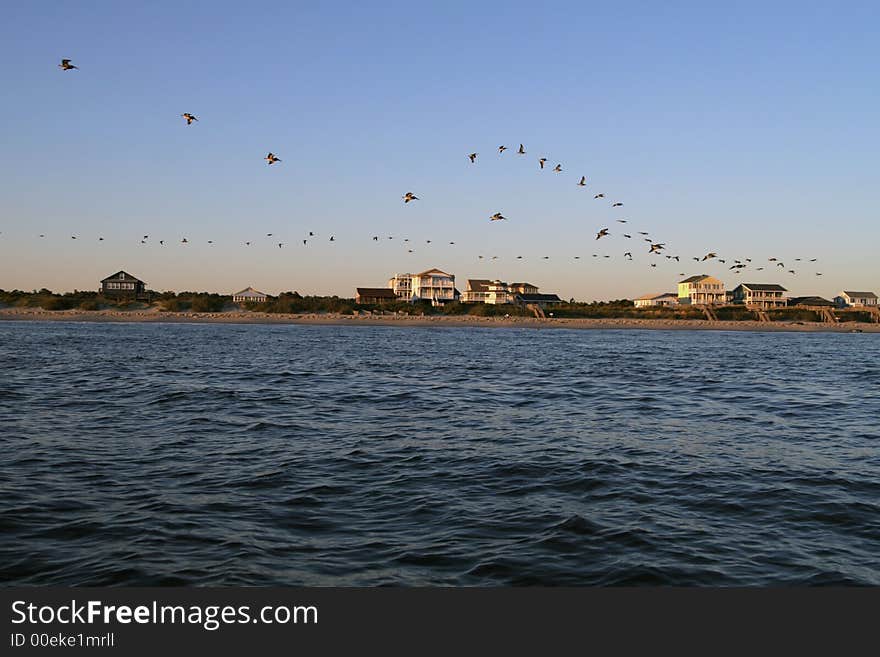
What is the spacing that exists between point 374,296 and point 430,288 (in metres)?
12.4

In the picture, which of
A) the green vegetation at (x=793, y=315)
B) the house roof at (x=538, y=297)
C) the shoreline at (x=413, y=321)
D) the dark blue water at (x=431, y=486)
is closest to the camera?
the dark blue water at (x=431, y=486)

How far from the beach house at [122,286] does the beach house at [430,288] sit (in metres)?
49.3

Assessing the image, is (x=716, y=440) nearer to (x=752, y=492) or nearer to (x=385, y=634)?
(x=752, y=492)

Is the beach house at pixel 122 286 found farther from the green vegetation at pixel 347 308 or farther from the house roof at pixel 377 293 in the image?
the house roof at pixel 377 293

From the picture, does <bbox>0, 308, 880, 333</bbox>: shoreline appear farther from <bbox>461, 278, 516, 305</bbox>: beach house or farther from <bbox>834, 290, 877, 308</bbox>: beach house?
<bbox>834, 290, 877, 308</bbox>: beach house

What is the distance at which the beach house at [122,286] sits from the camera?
126 m

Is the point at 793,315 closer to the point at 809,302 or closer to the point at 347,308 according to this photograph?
the point at 809,302

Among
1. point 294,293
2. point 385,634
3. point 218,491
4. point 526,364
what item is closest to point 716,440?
point 218,491

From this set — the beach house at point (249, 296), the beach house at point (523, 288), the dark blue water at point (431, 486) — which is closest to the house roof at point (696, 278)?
the beach house at point (523, 288)

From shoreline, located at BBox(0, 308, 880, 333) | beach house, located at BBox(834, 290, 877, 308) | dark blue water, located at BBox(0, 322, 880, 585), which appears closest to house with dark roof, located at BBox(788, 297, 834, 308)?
beach house, located at BBox(834, 290, 877, 308)

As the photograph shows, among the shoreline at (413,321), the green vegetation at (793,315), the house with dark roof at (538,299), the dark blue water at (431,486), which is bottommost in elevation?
the dark blue water at (431,486)

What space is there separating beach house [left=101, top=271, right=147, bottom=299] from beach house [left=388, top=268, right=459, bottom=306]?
4934 cm

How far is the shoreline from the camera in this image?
98.4 meters

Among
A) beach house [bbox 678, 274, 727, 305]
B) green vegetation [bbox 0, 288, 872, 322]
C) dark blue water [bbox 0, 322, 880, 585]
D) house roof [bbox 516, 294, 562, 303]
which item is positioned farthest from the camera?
beach house [bbox 678, 274, 727, 305]
